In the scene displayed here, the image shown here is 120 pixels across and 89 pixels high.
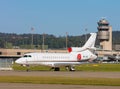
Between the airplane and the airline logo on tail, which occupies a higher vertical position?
the airline logo on tail

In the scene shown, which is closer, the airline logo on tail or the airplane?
the airplane

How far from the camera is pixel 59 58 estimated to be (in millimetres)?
80438

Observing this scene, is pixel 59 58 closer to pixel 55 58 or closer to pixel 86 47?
pixel 55 58

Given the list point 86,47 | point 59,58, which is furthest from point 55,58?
point 86,47

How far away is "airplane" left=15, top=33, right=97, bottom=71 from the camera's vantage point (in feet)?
254

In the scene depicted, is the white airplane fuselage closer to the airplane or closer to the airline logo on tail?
the airplane

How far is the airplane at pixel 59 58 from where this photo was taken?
77.5 m

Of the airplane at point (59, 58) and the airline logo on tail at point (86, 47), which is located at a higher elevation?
the airline logo on tail at point (86, 47)

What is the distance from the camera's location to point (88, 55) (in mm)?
83875

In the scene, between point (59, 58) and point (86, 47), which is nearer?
point (59, 58)

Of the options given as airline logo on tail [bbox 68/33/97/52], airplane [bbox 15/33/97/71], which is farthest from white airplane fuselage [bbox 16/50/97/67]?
airline logo on tail [bbox 68/33/97/52]

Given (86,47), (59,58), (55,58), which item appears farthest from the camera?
(86,47)

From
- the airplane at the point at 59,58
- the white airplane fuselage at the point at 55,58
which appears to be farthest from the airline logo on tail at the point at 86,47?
the white airplane fuselage at the point at 55,58

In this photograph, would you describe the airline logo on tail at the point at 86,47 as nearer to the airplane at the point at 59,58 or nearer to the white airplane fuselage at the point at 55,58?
the airplane at the point at 59,58
